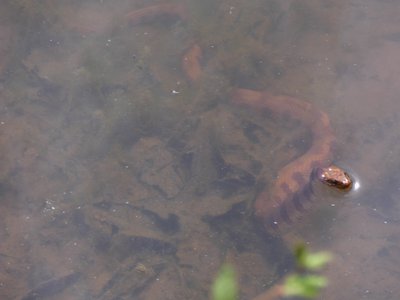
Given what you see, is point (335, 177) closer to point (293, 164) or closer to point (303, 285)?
point (293, 164)

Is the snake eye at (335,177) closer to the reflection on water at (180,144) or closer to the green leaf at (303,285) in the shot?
the reflection on water at (180,144)

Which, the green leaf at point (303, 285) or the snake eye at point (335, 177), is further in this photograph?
the snake eye at point (335, 177)

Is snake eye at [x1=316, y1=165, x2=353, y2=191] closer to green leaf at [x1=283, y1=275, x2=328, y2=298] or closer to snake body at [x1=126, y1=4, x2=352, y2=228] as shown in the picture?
snake body at [x1=126, y1=4, x2=352, y2=228]

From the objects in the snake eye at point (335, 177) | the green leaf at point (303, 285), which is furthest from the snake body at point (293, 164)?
the green leaf at point (303, 285)

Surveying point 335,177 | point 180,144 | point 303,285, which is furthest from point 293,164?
point 303,285

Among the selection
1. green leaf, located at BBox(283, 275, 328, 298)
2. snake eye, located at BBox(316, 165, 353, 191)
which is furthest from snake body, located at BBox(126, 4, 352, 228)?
green leaf, located at BBox(283, 275, 328, 298)

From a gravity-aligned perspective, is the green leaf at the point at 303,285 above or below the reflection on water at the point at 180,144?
above
